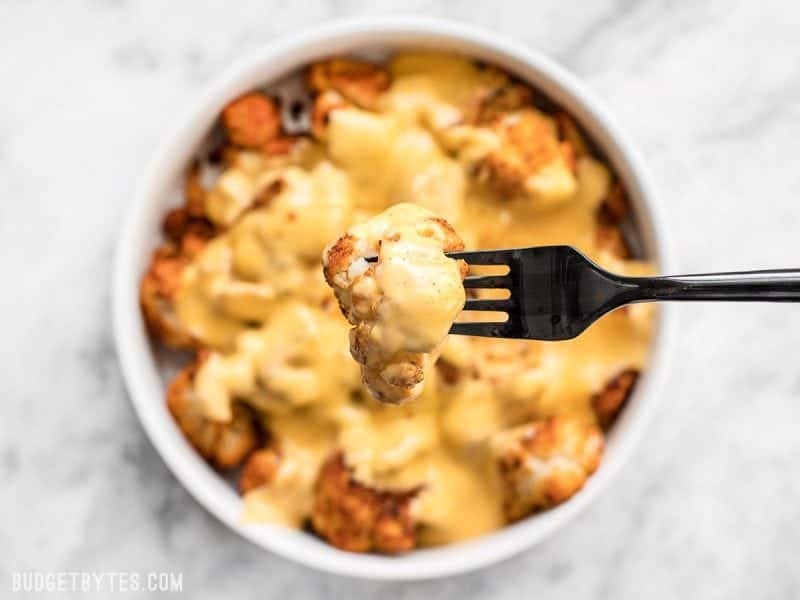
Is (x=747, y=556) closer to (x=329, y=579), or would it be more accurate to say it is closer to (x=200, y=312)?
(x=329, y=579)

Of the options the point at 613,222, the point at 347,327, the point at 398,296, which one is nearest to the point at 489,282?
the point at 398,296

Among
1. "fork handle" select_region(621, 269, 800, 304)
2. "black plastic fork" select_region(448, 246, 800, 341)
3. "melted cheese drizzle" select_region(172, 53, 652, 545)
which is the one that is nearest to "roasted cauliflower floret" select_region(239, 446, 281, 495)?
"melted cheese drizzle" select_region(172, 53, 652, 545)

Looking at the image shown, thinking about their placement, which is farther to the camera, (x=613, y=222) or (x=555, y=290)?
(x=613, y=222)

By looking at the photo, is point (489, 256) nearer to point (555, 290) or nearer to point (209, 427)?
point (555, 290)

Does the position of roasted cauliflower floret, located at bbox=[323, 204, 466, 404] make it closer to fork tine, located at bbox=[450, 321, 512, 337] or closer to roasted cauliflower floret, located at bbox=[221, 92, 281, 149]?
fork tine, located at bbox=[450, 321, 512, 337]

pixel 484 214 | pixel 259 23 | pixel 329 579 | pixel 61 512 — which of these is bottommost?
pixel 329 579

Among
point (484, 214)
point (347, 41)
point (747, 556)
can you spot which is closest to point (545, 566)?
point (747, 556)

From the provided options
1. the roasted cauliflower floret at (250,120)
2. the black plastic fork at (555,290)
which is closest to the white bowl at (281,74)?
the roasted cauliflower floret at (250,120)

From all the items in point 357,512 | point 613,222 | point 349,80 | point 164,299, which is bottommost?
point 357,512
